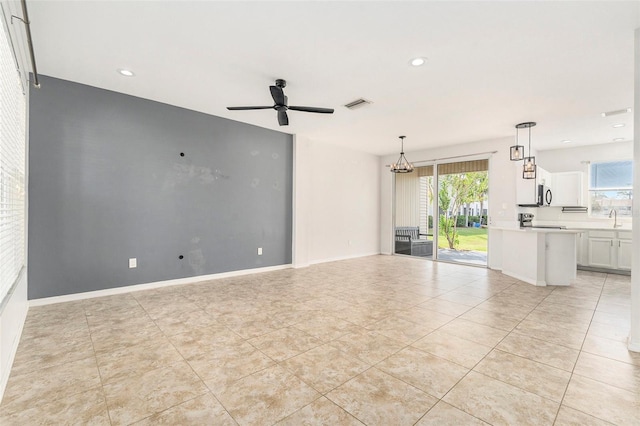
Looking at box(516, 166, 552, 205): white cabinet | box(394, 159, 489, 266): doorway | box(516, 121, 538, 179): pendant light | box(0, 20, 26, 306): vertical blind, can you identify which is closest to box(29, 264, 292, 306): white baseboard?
box(0, 20, 26, 306): vertical blind

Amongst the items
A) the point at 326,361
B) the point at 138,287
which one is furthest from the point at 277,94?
the point at 138,287

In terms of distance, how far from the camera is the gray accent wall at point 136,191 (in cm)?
354

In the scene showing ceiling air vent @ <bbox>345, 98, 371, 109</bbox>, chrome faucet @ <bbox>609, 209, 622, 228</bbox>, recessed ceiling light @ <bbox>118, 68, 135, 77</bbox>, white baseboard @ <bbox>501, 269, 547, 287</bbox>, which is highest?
recessed ceiling light @ <bbox>118, 68, 135, 77</bbox>

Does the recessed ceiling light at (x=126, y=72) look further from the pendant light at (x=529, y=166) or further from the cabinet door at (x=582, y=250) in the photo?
the cabinet door at (x=582, y=250)

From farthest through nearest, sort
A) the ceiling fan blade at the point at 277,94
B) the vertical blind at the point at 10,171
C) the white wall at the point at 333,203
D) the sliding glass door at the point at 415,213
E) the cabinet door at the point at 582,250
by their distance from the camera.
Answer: the sliding glass door at the point at 415,213
the white wall at the point at 333,203
the cabinet door at the point at 582,250
the ceiling fan blade at the point at 277,94
the vertical blind at the point at 10,171

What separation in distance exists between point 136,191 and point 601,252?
8.67m

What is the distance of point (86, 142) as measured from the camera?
149 inches

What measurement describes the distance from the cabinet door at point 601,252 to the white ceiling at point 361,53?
2.54m

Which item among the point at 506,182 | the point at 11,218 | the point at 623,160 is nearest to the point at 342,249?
the point at 506,182

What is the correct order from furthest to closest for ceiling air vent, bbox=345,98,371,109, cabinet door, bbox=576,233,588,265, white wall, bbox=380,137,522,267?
cabinet door, bbox=576,233,588,265, white wall, bbox=380,137,522,267, ceiling air vent, bbox=345,98,371,109

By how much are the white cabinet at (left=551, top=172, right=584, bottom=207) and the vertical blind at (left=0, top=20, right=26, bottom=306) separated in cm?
901

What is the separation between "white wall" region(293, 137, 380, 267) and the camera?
6.21 metres

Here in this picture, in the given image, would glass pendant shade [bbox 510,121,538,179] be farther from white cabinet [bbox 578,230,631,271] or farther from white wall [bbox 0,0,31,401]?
white wall [bbox 0,0,31,401]

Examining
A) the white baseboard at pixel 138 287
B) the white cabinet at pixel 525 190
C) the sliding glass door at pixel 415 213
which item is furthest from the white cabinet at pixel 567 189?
the white baseboard at pixel 138 287
